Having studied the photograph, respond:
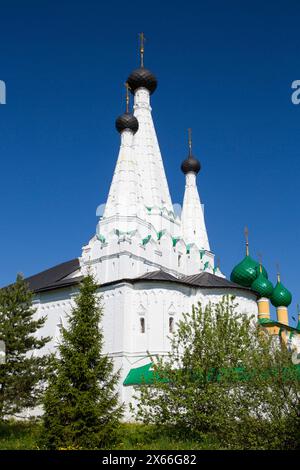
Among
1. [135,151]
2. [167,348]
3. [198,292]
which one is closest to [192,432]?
[167,348]

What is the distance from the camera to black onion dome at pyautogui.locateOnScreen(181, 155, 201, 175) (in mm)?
35094

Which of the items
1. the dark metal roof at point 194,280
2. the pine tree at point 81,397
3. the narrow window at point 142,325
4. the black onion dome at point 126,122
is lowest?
the pine tree at point 81,397

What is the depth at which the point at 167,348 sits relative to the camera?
920 inches

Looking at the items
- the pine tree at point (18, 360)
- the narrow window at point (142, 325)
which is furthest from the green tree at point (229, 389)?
the narrow window at point (142, 325)

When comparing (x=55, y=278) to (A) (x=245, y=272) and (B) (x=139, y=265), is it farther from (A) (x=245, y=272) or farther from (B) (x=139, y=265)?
(A) (x=245, y=272)

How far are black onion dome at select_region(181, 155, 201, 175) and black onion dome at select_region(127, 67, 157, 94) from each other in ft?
18.0

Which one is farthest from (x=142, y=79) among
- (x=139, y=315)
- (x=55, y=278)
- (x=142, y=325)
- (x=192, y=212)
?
(x=142, y=325)

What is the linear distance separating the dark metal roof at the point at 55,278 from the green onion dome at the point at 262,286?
42.3 feet

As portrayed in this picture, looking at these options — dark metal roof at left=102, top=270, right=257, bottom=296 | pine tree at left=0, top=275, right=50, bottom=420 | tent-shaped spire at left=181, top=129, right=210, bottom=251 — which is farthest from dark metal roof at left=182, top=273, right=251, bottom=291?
pine tree at left=0, top=275, right=50, bottom=420

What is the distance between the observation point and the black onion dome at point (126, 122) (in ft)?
93.8

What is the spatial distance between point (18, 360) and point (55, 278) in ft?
42.9

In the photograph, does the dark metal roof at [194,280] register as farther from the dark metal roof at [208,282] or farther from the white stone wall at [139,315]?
the white stone wall at [139,315]

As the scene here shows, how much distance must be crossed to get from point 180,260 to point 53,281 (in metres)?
7.25

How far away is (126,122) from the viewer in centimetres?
2856
